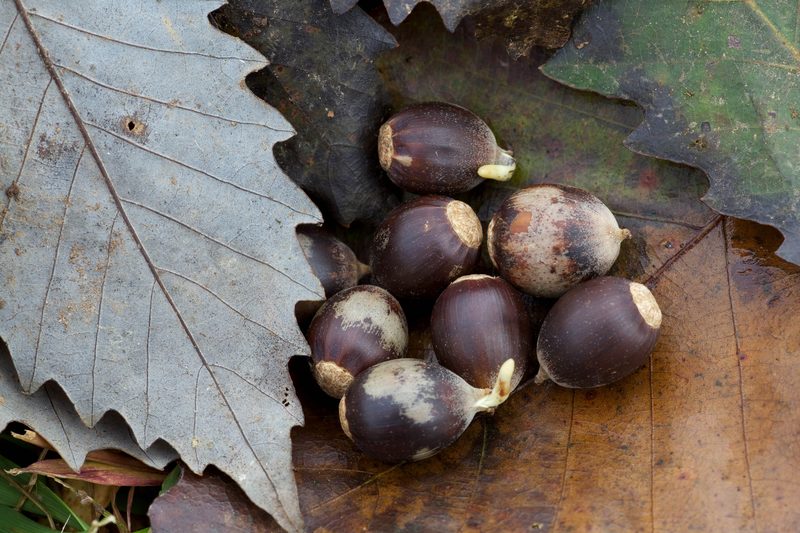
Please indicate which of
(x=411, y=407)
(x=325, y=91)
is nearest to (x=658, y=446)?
(x=411, y=407)

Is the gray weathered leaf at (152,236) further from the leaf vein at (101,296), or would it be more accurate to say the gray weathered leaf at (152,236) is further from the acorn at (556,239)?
the acorn at (556,239)

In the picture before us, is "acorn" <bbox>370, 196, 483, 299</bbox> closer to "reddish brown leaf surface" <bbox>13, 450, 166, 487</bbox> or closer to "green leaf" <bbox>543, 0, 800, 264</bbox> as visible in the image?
"green leaf" <bbox>543, 0, 800, 264</bbox>

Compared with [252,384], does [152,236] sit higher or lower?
higher

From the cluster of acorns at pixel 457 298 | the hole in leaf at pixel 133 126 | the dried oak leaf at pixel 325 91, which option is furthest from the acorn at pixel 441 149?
the hole in leaf at pixel 133 126

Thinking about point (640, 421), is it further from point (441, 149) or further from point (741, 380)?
point (441, 149)

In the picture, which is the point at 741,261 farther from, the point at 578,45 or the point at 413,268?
the point at 413,268

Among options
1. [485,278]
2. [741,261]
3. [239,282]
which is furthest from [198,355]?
[741,261]
